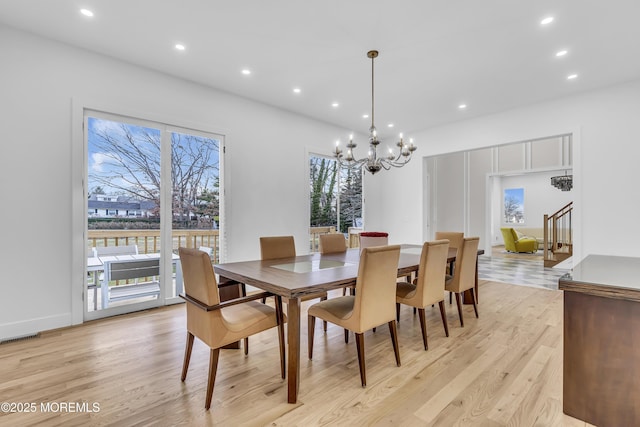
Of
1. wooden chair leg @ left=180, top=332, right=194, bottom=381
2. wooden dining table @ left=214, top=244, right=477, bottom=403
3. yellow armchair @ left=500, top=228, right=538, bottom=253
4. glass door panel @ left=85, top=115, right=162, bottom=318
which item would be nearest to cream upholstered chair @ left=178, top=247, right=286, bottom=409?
wooden chair leg @ left=180, top=332, right=194, bottom=381

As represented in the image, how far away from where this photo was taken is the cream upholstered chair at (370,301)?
2014mm

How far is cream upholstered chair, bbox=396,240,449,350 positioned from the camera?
2.55 metres

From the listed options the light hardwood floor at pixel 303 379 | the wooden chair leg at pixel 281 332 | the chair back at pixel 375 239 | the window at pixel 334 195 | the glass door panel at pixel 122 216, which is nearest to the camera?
the light hardwood floor at pixel 303 379

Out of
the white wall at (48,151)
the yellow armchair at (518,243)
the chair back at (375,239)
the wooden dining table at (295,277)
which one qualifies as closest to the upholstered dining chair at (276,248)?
the wooden dining table at (295,277)

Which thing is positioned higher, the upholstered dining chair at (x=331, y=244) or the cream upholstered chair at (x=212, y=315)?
the upholstered dining chair at (x=331, y=244)

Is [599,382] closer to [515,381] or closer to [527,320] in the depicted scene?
[515,381]

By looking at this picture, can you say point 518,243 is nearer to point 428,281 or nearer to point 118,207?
point 428,281

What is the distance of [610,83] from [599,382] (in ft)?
14.4

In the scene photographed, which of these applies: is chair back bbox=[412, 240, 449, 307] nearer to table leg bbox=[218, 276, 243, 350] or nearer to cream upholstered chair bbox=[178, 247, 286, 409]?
cream upholstered chair bbox=[178, 247, 286, 409]

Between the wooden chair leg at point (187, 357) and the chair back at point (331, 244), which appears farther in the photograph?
the chair back at point (331, 244)

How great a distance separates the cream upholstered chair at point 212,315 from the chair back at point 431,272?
1224 mm

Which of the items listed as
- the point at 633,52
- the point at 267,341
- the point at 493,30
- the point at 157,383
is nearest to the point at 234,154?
the point at 267,341

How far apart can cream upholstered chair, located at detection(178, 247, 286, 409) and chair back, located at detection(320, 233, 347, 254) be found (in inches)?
54.0

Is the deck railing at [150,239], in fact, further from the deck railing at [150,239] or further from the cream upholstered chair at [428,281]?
the cream upholstered chair at [428,281]
